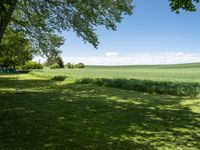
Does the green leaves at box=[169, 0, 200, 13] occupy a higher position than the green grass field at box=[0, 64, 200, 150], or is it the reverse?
the green leaves at box=[169, 0, 200, 13]

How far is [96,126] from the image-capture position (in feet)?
47.3

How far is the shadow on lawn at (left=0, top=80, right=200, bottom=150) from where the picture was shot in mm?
11516

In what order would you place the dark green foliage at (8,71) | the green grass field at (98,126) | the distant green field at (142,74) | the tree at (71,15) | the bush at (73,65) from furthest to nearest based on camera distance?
the bush at (73,65), the dark green foliage at (8,71), the distant green field at (142,74), the tree at (71,15), the green grass field at (98,126)

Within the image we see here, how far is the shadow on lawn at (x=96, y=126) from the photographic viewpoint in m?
11.5

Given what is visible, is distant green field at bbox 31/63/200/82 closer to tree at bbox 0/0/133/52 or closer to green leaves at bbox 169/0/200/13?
tree at bbox 0/0/133/52

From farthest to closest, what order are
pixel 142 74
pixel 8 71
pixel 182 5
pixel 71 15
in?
pixel 8 71 → pixel 142 74 → pixel 71 15 → pixel 182 5

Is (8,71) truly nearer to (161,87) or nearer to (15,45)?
(15,45)

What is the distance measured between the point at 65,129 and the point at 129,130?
8.43 ft

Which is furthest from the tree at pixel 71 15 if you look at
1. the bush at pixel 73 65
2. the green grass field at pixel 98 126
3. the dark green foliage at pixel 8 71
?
the bush at pixel 73 65

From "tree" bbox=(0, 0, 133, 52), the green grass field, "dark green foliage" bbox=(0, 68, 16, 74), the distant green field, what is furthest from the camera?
"dark green foliage" bbox=(0, 68, 16, 74)

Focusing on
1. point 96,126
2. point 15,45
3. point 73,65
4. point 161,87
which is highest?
point 15,45

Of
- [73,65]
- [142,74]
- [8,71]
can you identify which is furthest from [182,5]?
[73,65]

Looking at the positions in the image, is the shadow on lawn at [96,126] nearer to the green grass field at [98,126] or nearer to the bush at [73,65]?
the green grass field at [98,126]

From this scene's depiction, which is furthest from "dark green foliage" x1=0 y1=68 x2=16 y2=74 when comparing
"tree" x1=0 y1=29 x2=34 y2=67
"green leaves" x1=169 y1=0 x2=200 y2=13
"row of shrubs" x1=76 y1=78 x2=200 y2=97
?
"green leaves" x1=169 y1=0 x2=200 y2=13
